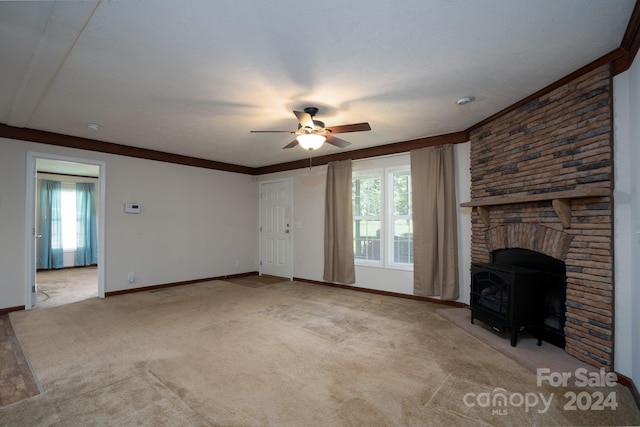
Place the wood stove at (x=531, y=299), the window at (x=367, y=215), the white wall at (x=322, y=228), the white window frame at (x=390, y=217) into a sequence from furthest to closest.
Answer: the window at (x=367, y=215)
the white window frame at (x=390, y=217)
the white wall at (x=322, y=228)
the wood stove at (x=531, y=299)

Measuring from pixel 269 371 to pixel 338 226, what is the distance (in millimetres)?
3354

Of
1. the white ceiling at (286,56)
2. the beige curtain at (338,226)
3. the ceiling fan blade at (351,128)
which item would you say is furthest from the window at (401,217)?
the ceiling fan blade at (351,128)

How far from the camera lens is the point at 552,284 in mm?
3086

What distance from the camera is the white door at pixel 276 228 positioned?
262 inches

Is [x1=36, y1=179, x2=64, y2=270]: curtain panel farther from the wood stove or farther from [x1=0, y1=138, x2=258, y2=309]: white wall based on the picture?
the wood stove

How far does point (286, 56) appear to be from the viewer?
238 cm

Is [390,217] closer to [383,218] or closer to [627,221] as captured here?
[383,218]

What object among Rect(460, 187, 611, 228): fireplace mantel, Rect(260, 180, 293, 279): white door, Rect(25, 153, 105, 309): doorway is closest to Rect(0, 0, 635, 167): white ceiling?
Rect(460, 187, 611, 228): fireplace mantel

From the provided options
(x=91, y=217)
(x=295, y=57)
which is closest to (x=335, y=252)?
(x=295, y=57)

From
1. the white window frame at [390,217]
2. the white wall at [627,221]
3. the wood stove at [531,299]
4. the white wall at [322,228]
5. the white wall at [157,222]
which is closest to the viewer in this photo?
the white wall at [627,221]

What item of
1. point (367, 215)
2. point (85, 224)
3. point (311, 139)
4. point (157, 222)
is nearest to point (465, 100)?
point (311, 139)

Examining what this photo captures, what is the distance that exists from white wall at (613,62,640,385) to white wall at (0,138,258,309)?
239 inches

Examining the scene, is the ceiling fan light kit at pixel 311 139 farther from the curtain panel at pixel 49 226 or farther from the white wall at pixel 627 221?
the curtain panel at pixel 49 226

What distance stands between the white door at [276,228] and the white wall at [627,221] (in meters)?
5.10
